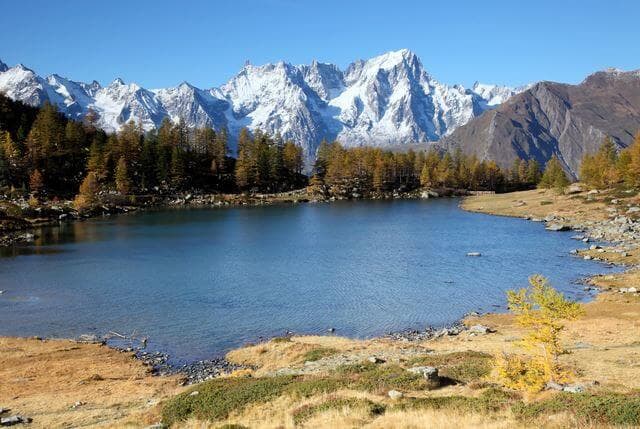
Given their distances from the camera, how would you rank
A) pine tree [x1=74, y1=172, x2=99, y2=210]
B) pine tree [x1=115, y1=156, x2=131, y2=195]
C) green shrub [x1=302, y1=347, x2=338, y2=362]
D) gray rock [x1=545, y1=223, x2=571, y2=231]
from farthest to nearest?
1. pine tree [x1=115, y1=156, x2=131, y2=195]
2. pine tree [x1=74, y1=172, x2=99, y2=210]
3. gray rock [x1=545, y1=223, x2=571, y2=231]
4. green shrub [x1=302, y1=347, x2=338, y2=362]

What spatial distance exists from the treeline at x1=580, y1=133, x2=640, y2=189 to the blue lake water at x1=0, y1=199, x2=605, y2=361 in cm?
4708

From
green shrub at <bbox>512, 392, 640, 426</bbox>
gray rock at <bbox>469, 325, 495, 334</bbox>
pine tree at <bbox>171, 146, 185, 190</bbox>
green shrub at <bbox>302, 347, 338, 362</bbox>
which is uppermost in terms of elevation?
pine tree at <bbox>171, 146, 185, 190</bbox>

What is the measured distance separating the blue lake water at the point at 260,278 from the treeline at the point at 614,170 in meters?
47.1

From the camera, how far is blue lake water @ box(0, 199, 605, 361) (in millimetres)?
52875

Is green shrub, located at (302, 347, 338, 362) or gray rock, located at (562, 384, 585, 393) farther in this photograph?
green shrub, located at (302, 347, 338, 362)

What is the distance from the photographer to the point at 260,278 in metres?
72.5

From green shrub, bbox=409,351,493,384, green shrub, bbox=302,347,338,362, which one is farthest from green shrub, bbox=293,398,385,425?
green shrub, bbox=302,347,338,362

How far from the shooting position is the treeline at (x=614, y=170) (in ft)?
489

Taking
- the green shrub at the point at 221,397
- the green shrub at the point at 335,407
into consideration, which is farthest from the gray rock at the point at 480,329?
the green shrub at the point at 335,407

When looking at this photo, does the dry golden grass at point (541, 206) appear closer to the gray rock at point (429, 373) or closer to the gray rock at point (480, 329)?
the gray rock at point (480, 329)

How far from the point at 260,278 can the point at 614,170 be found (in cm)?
13689

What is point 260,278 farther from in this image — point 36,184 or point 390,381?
point 36,184

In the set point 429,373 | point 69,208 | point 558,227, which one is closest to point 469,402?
point 429,373

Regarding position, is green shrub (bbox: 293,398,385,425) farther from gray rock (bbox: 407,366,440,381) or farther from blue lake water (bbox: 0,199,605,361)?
blue lake water (bbox: 0,199,605,361)
